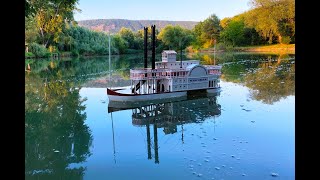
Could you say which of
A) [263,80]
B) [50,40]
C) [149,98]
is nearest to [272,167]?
[149,98]

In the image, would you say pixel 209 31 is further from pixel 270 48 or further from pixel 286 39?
pixel 286 39

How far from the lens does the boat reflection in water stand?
12.5m

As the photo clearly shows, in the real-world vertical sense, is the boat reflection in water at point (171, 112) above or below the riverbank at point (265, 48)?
below

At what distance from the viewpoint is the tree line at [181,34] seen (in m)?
49.8

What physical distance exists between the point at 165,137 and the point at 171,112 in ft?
13.4

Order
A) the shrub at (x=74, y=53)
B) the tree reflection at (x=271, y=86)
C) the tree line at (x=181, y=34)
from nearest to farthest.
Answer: the tree reflection at (x=271, y=86)
the tree line at (x=181, y=34)
the shrub at (x=74, y=53)

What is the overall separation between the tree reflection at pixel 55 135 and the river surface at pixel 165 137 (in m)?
0.02

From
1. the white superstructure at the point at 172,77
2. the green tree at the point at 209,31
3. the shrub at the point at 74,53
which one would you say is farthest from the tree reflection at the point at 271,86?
the green tree at the point at 209,31

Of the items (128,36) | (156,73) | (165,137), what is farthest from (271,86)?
(128,36)

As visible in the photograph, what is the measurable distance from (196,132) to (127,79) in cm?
1613

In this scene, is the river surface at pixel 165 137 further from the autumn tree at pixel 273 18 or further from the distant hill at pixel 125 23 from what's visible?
the distant hill at pixel 125 23

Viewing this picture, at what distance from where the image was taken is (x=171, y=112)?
14.8 meters
